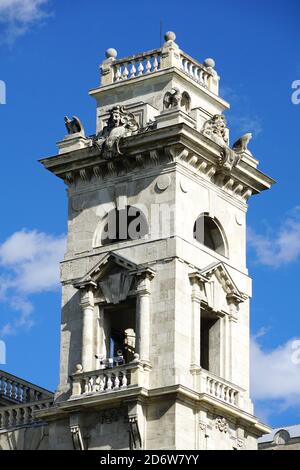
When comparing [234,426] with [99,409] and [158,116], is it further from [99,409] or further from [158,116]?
[158,116]

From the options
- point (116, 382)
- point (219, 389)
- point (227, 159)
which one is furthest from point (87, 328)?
point (227, 159)

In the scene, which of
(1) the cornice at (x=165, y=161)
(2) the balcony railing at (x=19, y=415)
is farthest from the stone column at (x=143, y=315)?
(2) the balcony railing at (x=19, y=415)

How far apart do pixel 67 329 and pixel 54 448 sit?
414cm

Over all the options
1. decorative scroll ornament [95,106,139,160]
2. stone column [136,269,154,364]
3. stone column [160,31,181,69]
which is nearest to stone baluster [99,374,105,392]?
stone column [136,269,154,364]

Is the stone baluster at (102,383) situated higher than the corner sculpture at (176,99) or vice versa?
the corner sculpture at (176,99)

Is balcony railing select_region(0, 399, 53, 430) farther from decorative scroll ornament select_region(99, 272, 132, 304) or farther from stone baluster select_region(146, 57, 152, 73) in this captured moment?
stone baluster select_region(146, 57, 152, 73)

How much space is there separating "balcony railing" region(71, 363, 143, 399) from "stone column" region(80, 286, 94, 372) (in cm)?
47

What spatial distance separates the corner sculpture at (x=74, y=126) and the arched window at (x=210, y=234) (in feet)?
17.0

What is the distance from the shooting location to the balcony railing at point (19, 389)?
7794 cm

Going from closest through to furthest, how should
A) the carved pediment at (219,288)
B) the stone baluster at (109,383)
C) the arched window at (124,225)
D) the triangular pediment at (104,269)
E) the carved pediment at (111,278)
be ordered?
the stone baluster at (109,383)
the carved pediment at (111,278)
the triangular pediment at (104,269)
the carved pediment at (219,288)
the arched window at (124,225)

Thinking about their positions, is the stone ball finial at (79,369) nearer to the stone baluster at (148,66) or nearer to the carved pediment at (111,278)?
the carved pediment at (111,278)

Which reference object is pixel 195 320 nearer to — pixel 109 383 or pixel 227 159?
pixel 109 383

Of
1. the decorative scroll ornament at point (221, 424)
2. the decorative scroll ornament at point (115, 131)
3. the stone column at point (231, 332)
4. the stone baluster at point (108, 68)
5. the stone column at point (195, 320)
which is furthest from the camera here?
the stone baluster at point (108, 68)

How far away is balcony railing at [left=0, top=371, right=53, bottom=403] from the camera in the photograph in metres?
77.9
